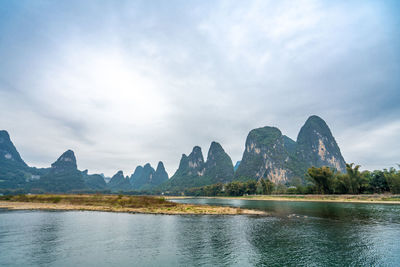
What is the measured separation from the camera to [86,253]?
16.3 meters

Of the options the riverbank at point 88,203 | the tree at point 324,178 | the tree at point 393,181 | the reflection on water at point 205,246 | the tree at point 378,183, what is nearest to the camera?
the reflection on water at point 205,246

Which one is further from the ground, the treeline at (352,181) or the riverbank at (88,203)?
the treeline at (352,181)

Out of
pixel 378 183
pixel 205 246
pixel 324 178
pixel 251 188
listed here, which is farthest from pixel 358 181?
pixel 205 246

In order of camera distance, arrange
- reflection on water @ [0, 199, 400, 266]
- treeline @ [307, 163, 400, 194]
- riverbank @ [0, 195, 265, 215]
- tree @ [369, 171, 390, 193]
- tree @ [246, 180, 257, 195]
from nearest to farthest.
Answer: reflection on water @ [0, 199, 400, 266], riverbank @ [0, 195, 265, 215], treeline @ [307, 163, 400, 194], tree @ [369, 171, 390, 193], tree @ [246, 180, 257, 195]

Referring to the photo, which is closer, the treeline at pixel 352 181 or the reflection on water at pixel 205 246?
the reflection on water at pixel 205 246

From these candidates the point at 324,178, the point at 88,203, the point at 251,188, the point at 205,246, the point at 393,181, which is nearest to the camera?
the point at 205,246

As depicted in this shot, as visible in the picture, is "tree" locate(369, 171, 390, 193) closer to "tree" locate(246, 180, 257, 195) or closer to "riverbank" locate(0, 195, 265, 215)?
"tree" locate(246, 180, 257, 195)

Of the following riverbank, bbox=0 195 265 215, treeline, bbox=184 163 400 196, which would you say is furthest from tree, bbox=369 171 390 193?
riverbank, bbox=0 195 265 215

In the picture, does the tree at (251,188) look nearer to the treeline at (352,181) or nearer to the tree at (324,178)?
the treeline at (352,181)

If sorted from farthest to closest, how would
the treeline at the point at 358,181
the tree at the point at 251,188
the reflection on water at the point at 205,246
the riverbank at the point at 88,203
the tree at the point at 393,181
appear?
1. the tree at the point at 251,188
2. the treeline at the point at 358,181
3. the tree at the point at 393,181
4. the riverbank at the point at 88,203
5. the reflection on water at the point at 205,246

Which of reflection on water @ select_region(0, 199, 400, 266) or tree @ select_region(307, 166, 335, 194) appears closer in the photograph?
reflection on water @ select_region(0, 199, 400, 266)

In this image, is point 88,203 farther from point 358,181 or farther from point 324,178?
point 358,181

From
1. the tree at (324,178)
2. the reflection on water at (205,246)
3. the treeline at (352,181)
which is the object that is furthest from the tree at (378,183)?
the reflection on water at (205,246)

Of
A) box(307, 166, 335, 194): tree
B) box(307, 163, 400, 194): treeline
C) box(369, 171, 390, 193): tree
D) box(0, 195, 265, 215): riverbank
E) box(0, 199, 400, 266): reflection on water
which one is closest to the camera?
box(0, 199, 400, 266): reflection on water
